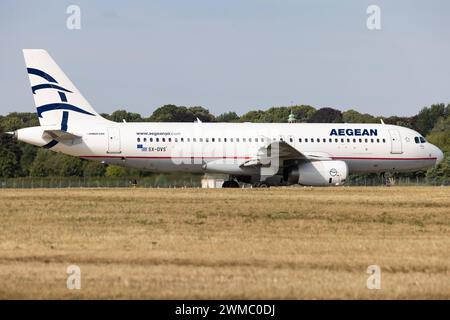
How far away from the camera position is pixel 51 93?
49.2 metres

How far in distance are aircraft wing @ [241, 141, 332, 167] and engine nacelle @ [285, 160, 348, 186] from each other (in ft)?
2.59

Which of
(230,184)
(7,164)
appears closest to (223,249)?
(230,184)

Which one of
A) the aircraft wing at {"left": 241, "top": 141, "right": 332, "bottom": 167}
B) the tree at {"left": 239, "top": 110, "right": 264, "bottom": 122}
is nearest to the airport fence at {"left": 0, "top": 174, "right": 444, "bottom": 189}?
the aircraft wing at {"left": 241, "top": 141, "right": 332, "bottom": 167}

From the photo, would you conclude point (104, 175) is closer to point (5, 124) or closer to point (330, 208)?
point (330, 208)

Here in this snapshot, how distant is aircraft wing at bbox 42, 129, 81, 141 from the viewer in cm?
4769

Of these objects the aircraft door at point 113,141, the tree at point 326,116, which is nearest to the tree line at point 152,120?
the tree at point 326,116

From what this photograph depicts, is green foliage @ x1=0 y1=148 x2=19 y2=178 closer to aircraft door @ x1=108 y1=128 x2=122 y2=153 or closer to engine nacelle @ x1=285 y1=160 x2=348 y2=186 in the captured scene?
aircraft door @ x1=108 y1=128 x2=122 y2=153

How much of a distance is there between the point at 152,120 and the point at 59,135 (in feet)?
159

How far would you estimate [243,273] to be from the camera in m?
15.8

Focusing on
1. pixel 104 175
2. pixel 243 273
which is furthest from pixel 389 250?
pixel 104 175

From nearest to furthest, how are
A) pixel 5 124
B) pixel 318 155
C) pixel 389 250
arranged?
pixel 389 250
pixel 318 155
pixel 5 124

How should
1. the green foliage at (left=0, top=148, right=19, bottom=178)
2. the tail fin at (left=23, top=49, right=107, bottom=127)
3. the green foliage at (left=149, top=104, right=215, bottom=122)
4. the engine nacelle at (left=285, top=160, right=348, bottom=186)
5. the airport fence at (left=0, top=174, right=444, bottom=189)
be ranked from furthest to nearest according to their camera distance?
the green foliage at (left=149, top=104, right=215, bottom=122) → the green foliage at (left=0, top=148, right=19, bottom=178) → the airport fence at (left=0, top=174, right=444, bottom=189) → the tail fin at (left=23, top=49, right=107, bottom=127) → the engine nacelle at (left=285, top=160, right=348, bottom=186)

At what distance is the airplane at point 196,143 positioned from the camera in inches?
1921
